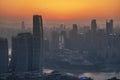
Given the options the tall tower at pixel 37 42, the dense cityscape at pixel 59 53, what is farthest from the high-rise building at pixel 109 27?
the tall tower at pixel 37 42

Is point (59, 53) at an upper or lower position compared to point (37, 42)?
lower

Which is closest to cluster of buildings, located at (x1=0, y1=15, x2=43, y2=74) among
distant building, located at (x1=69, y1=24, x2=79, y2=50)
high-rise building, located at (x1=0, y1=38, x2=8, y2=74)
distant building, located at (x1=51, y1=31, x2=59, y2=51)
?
high-rise building, located at (x1=0, y1=38, x2=8, y2=74)

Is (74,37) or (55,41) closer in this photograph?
(55,41)

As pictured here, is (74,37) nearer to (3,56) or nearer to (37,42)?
(37,42)

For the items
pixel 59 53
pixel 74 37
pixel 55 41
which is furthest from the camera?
pixel 74 37

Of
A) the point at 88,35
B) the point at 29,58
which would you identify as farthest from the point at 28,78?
the point at 88,35

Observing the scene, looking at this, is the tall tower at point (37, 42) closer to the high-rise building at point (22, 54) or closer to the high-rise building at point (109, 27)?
the high-rise building at point (22, 54)

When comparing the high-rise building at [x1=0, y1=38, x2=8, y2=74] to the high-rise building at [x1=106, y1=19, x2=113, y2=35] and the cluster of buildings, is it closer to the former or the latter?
the cluster of buildings

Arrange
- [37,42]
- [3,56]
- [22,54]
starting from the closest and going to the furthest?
[3,56]
[22,54]
[37,42]

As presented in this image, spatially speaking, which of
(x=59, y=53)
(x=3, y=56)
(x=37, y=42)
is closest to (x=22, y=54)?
(x=3, y=56)
